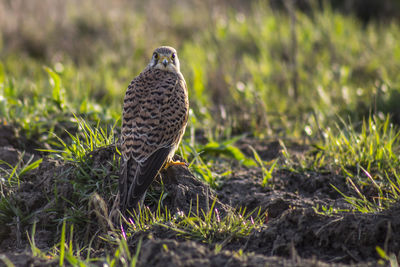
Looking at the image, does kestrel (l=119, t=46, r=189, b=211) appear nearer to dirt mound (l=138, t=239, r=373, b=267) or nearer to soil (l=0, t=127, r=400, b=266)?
soil (l=0, t=127, r=400, b=266)

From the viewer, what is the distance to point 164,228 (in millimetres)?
3041

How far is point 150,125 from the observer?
148 inches

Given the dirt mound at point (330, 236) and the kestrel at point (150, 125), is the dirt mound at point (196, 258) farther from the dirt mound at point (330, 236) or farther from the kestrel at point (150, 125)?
the kestrel at point (150, 125)

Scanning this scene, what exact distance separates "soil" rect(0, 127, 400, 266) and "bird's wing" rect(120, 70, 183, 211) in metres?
0.18

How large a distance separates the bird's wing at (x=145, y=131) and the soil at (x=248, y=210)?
0.18 metres

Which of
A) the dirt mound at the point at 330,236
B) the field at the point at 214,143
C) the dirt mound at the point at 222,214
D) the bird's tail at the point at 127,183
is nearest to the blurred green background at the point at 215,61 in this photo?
the field at the point at 214,143

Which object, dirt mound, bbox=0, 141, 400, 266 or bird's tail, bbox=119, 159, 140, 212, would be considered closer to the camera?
dirt mound, bbox=0, 141, 400, 266

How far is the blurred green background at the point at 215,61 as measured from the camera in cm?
520

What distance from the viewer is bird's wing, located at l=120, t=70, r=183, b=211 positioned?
341cm

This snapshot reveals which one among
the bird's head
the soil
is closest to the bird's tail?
the soil

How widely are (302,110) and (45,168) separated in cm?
324

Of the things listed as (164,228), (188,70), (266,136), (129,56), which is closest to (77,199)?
(164,228)

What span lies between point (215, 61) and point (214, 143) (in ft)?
9.39

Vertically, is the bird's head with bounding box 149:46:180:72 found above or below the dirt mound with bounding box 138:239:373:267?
above
